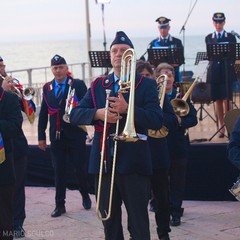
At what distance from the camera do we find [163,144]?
6375 millimetres

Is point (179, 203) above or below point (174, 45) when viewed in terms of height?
below

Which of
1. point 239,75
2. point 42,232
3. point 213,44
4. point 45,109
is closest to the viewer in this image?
point 42,232

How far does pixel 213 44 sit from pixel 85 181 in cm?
338

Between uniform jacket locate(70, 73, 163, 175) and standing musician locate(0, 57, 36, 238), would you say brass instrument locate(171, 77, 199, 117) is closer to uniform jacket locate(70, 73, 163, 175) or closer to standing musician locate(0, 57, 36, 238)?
standing musician locate(0, 57, 36, 238)

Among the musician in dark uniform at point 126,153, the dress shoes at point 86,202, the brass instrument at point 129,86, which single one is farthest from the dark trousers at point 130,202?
the dress shoes at point 86,202

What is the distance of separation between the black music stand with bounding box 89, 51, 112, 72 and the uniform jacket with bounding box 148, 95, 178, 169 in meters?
4.76

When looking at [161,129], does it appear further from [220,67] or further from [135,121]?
[220,67]

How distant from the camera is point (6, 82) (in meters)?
6.79

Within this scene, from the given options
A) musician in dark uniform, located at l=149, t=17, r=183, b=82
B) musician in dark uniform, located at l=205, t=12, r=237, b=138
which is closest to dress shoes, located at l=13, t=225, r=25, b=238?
musician in dark uniform, located at l=205, t=12, r=237, b=138

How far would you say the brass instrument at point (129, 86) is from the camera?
476 cm

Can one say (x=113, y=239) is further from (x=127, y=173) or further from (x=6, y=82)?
(x=6, y=82)

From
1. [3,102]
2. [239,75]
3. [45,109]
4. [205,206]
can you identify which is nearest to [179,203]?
[205,206]

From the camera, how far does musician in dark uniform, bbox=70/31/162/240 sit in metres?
5.03

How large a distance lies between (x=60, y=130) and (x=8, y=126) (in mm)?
2336
